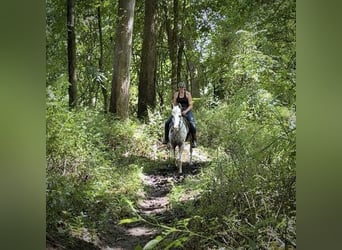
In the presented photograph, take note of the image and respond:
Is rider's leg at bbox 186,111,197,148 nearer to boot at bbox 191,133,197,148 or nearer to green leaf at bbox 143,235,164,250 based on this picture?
boot at bbox 191,133,197,148

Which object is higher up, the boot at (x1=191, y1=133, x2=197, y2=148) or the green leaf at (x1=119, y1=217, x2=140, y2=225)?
the boot at (x1=191, y1=133, x2=197, y2=148)

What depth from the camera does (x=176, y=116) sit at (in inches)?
131

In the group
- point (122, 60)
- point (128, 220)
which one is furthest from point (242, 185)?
point (122, 60)

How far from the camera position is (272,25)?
3119 mm

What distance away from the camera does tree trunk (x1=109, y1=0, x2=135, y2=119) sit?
3.32 metres

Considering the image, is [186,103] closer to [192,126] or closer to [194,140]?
[192,126]

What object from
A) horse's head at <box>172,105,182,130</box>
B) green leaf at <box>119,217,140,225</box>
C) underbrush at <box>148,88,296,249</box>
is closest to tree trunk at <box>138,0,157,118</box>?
horse's head at <box>172,105,182,130</box>

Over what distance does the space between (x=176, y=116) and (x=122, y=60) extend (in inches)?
23.0

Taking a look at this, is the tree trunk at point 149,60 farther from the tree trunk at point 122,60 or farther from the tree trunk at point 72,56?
the tree trunk at point 72,56

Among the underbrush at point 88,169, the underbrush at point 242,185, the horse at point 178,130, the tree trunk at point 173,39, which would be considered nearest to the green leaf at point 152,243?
the underbrush at point 242,185

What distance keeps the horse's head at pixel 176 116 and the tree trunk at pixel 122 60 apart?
367mm
